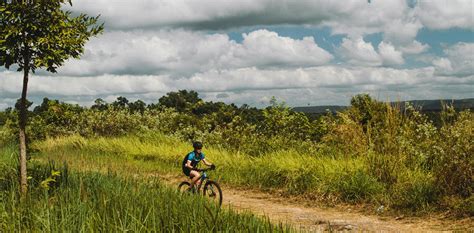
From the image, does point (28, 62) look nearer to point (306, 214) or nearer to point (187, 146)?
point (306, 214)

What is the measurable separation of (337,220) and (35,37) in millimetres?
6640

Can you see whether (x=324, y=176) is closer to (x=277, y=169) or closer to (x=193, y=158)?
(x=277, y=169)

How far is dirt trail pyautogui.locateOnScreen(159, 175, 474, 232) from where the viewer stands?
9.67 meters

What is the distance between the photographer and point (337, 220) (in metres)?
10.5

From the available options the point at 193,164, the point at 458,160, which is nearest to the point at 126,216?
the point at 193,164

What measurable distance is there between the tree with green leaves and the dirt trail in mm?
3008

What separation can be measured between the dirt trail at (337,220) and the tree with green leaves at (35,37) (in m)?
3.01

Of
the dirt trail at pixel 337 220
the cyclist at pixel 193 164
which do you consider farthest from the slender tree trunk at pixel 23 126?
the cyclist at pixel 193 164

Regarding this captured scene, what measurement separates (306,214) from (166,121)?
18.9 metres

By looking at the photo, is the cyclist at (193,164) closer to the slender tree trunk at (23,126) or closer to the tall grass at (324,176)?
the tall grass at (324,176)

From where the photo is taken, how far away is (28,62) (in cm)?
908

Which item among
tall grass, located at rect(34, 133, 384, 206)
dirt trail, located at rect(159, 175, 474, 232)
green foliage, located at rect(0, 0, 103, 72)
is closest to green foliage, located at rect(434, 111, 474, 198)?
dirt trail, located at rect(159, 175, 474, 232)

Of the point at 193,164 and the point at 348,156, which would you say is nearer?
the point at 193,164

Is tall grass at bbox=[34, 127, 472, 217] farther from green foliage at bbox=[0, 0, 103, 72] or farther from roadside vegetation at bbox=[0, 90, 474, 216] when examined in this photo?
green foliage at bbox=[0, 0, 103, 72]
